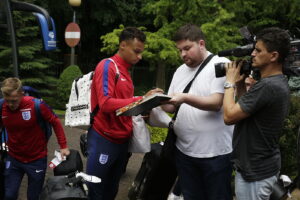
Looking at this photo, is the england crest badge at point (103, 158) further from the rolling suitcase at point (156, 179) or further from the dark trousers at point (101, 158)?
A: the rolling suitcase at point (156, 179)

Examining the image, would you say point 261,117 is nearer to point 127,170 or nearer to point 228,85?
point 228,85

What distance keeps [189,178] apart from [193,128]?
46 centimetres

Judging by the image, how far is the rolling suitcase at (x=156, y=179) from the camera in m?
4.14

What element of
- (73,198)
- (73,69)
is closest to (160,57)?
(73,69)

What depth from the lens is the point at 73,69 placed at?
1352 centimetres

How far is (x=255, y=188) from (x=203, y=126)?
0.64m

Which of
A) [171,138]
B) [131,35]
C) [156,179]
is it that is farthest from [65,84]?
[171,138]

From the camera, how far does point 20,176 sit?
4125mm

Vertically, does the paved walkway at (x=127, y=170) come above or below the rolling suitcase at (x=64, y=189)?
below

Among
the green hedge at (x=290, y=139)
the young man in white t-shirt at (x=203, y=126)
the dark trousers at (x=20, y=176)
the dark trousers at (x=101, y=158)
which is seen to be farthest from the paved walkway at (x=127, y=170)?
the young man in white t-shirt at (x=203, y=126)

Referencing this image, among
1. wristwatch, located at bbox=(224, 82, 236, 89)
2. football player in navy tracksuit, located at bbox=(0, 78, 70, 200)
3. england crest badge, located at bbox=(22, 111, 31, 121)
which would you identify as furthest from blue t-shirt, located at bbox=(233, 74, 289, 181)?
england crest badge, located at bbox=(22, 111, 31, 121)

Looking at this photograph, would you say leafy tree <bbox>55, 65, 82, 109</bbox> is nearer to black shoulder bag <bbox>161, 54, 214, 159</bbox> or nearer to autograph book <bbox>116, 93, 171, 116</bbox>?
black shoulder bag <bbox>161, 54, 214, 159</bbox>

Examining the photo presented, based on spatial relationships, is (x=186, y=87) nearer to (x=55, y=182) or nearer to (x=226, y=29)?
(x=55, y=182)

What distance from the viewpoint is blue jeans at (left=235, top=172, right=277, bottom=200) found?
2740mm
